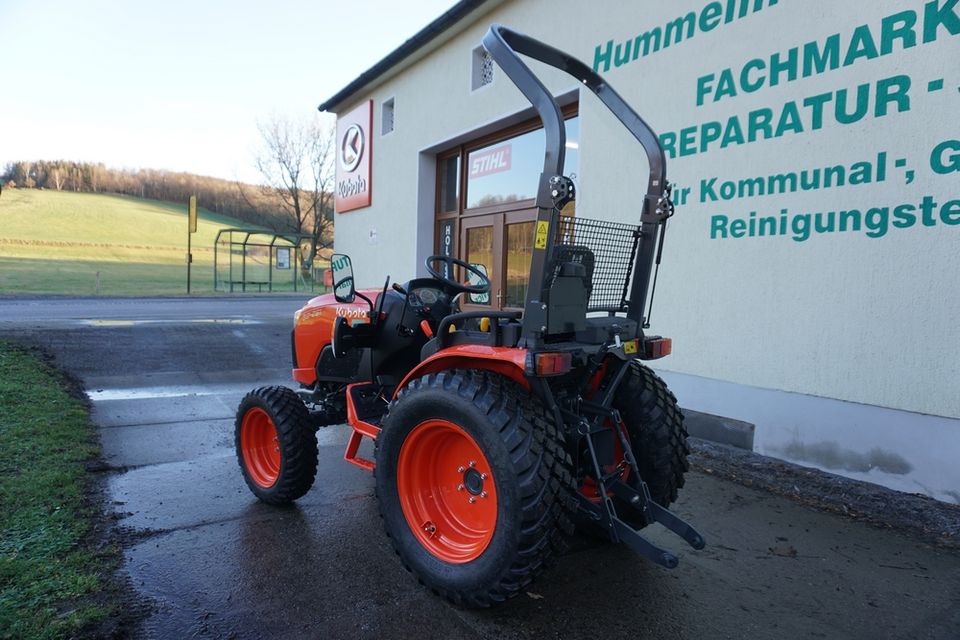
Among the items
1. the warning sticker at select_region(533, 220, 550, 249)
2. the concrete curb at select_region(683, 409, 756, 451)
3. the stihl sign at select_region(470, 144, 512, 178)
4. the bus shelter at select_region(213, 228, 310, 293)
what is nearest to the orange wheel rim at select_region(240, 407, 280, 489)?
the warning sticker at select_region(533, 220, 550, 249)

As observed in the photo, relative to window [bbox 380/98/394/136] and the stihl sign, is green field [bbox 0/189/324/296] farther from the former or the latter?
the stihl sign

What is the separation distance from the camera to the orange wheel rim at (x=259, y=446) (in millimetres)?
3838

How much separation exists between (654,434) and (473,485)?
3.25ft

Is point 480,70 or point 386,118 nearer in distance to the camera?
point 480,70

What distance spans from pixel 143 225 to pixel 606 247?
195 feet

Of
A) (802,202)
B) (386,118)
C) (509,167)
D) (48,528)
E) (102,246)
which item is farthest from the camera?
(102,246)

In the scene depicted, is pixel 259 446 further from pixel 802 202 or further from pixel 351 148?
pixel 351 148

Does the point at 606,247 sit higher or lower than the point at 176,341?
higher

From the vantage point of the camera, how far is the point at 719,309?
5.12 m

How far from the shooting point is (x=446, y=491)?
9.20 feet

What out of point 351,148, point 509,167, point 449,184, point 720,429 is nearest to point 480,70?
point 509,167

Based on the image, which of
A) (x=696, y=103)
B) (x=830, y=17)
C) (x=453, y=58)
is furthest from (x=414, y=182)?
(x=830, y=17)

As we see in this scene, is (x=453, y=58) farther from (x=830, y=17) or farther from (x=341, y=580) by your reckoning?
(x=341, y=580)

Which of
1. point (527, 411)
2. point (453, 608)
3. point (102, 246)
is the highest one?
point (102, 246)
